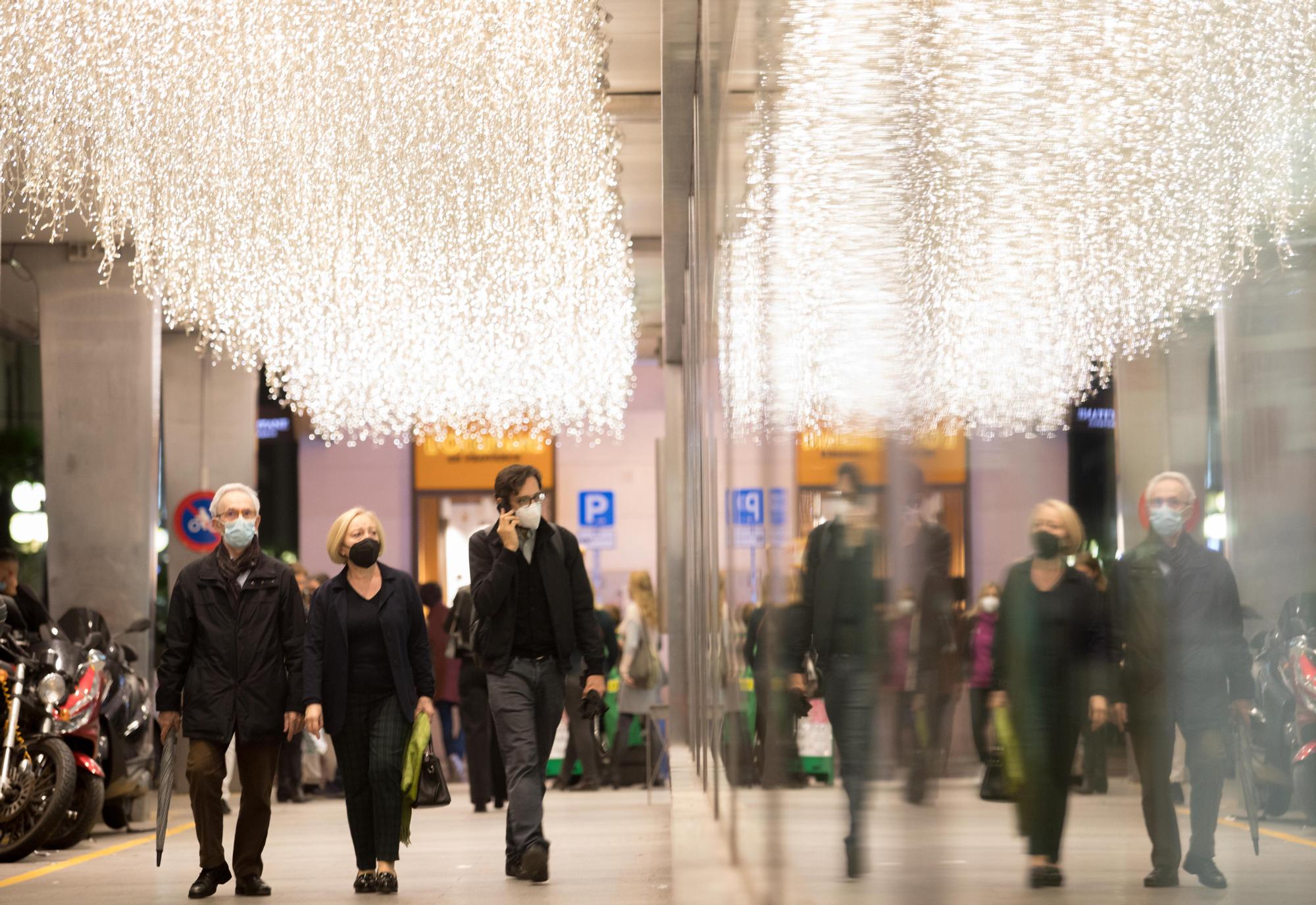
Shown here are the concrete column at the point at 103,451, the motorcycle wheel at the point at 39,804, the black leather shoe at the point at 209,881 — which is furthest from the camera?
the concrete column at the point at 103,451

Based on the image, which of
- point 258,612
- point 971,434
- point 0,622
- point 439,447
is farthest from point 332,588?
point 439,447

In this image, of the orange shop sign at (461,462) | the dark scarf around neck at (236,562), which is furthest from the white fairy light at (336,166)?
the orange shop sign at (461,462)

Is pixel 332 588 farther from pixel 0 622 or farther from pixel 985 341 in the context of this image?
pixel 985 341

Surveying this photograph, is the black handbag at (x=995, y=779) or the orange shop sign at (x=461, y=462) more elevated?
the orange shop sign at (x=461, y=462)

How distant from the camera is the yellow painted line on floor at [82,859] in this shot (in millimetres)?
8519

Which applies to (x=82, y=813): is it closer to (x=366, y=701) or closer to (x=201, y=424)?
(x=366, y=701)

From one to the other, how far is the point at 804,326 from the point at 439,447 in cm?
2595

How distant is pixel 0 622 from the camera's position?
9.64 m

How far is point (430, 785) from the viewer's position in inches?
289

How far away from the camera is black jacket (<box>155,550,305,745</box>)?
24.3ft

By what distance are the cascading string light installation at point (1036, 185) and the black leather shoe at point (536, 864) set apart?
4957 mm

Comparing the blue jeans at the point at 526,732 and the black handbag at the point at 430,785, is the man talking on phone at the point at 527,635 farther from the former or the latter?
the black handbag at the point at 430,785

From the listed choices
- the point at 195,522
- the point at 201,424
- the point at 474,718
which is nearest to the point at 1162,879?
the point at 474,718

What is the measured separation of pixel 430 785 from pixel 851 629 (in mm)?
4898
